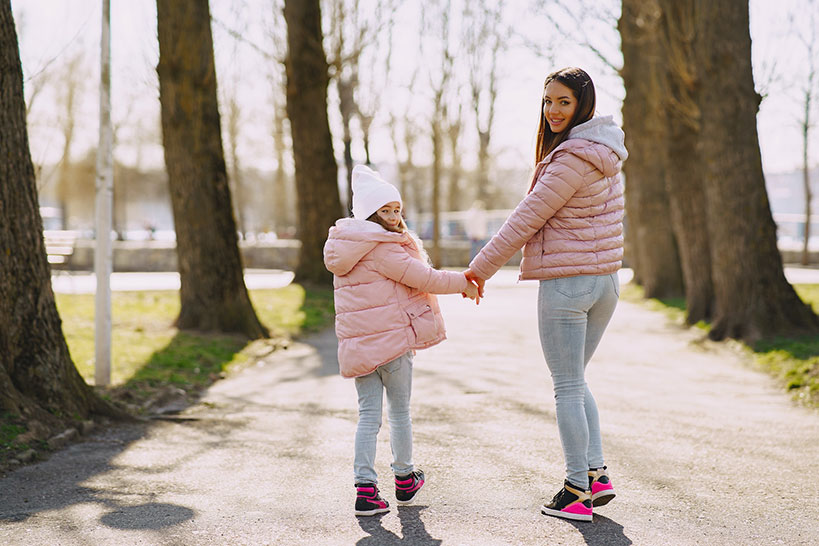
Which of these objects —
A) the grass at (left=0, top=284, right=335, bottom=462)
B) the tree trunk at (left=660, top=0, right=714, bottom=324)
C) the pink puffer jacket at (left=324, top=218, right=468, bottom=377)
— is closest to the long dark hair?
the pink puffer jacket at (left=324, top=218, right=468, bottom=377)

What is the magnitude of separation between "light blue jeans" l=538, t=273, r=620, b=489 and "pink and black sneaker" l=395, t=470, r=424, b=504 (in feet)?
2.33

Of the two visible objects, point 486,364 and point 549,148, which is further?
point 486,364

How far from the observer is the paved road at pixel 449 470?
3.98 metres

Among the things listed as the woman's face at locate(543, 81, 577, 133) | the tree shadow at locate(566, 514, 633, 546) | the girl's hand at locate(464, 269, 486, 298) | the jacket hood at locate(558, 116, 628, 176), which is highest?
the woman's face at locate(543, 81, 577, 133)

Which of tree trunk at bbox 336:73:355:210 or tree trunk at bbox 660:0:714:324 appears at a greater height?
tree trunk at bbox 336:73:355:210

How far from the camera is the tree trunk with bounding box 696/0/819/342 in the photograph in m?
11.0

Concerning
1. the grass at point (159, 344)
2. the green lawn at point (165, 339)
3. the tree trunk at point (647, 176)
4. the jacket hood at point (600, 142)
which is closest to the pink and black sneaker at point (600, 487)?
the jacket hood at point (600, 142)

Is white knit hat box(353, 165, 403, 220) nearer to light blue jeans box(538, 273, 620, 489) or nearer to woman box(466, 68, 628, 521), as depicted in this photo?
woman box(466, 68, 628, 521)

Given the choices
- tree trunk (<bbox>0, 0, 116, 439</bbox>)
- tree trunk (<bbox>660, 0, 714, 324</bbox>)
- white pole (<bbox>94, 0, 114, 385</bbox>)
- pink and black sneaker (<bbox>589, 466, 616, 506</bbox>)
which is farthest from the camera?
tree trunk (<bbox>660, 0, 714, 324</bbox>)

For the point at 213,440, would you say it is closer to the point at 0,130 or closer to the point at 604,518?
the point at 0,130

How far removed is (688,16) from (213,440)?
8.79 meters

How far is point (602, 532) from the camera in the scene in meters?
3.91

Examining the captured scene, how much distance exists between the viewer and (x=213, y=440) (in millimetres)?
6102

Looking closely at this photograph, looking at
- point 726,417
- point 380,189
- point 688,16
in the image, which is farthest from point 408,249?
point 688,16
